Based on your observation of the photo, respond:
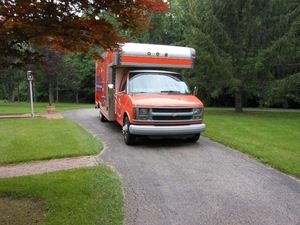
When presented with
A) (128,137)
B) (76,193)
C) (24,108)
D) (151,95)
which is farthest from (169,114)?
(24,108)

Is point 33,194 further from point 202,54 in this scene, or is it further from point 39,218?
point 202,54

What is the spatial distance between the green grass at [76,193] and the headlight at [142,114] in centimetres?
227

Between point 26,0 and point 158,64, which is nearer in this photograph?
point 26,0

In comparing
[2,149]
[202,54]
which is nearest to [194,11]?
[202,54]

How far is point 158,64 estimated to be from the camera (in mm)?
10750

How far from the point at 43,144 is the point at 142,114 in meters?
2.74

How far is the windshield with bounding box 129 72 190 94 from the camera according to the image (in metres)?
9.87

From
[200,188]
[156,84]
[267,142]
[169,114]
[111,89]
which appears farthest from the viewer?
[111,89]

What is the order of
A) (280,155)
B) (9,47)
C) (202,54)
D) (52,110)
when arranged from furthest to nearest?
(52,110) → (202,54) → (280,155) → (9,47)

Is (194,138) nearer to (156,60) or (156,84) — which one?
(156,84)

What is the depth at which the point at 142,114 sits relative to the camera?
8883mm

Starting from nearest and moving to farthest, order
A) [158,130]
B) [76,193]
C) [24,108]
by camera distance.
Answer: [76,193], [158,130], [24,108]

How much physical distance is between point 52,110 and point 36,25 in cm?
1665

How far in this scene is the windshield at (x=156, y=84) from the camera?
9.87m
